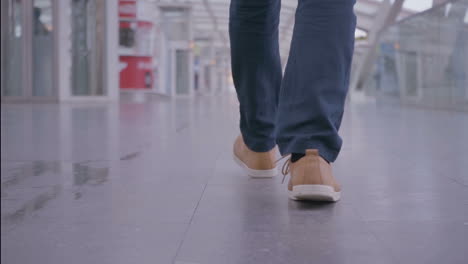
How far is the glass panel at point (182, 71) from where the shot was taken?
34562 millimetres

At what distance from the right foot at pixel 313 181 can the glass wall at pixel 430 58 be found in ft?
31.1

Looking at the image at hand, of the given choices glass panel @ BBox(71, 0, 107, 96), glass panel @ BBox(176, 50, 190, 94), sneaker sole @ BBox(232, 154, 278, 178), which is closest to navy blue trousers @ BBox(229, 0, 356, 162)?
sneaker sole @ BBox(232, 154, 278, 178)

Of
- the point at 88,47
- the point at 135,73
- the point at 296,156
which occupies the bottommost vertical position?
the point at 135,73

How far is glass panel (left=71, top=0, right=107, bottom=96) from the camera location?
14703mm

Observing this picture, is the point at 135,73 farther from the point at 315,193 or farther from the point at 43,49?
the point at 315,193

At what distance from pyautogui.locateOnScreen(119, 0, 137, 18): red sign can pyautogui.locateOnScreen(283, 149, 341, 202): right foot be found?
21.1 metres

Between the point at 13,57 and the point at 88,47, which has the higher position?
the point at 88,47

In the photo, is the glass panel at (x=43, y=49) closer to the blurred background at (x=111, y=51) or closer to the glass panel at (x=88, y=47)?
the blurred background at (x=111, y=51)

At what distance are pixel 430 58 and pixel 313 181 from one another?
462 inches

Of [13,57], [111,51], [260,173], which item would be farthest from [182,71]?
[260,173]

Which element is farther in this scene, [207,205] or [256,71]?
[256,71]

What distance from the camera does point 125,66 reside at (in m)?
22.6

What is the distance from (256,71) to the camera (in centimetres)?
203

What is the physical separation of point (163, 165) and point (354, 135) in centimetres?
218
